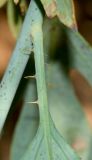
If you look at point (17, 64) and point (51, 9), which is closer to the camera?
point (51, 9)

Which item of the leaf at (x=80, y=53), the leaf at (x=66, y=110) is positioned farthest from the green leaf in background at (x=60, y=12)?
the leaf at (x=66, y=110)

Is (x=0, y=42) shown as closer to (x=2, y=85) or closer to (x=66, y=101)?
(x=66, y=101)

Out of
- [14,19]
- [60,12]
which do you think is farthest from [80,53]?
[60,12]

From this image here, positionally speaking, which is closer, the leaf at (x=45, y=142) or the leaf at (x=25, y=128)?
the leaf at (x=45, y=142)

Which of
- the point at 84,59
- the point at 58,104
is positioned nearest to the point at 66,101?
the point at 58,104

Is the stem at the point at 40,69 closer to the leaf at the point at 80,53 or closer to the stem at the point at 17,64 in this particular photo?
the stem at the point at 17,64

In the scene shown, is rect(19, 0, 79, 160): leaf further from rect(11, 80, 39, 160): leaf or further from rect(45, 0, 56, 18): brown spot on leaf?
rect(11, 80, 39, 160): leaf

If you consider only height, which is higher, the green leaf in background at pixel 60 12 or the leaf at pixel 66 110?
the green leaf in background at pixel 60 12

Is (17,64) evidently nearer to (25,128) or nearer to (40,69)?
(40,69)
